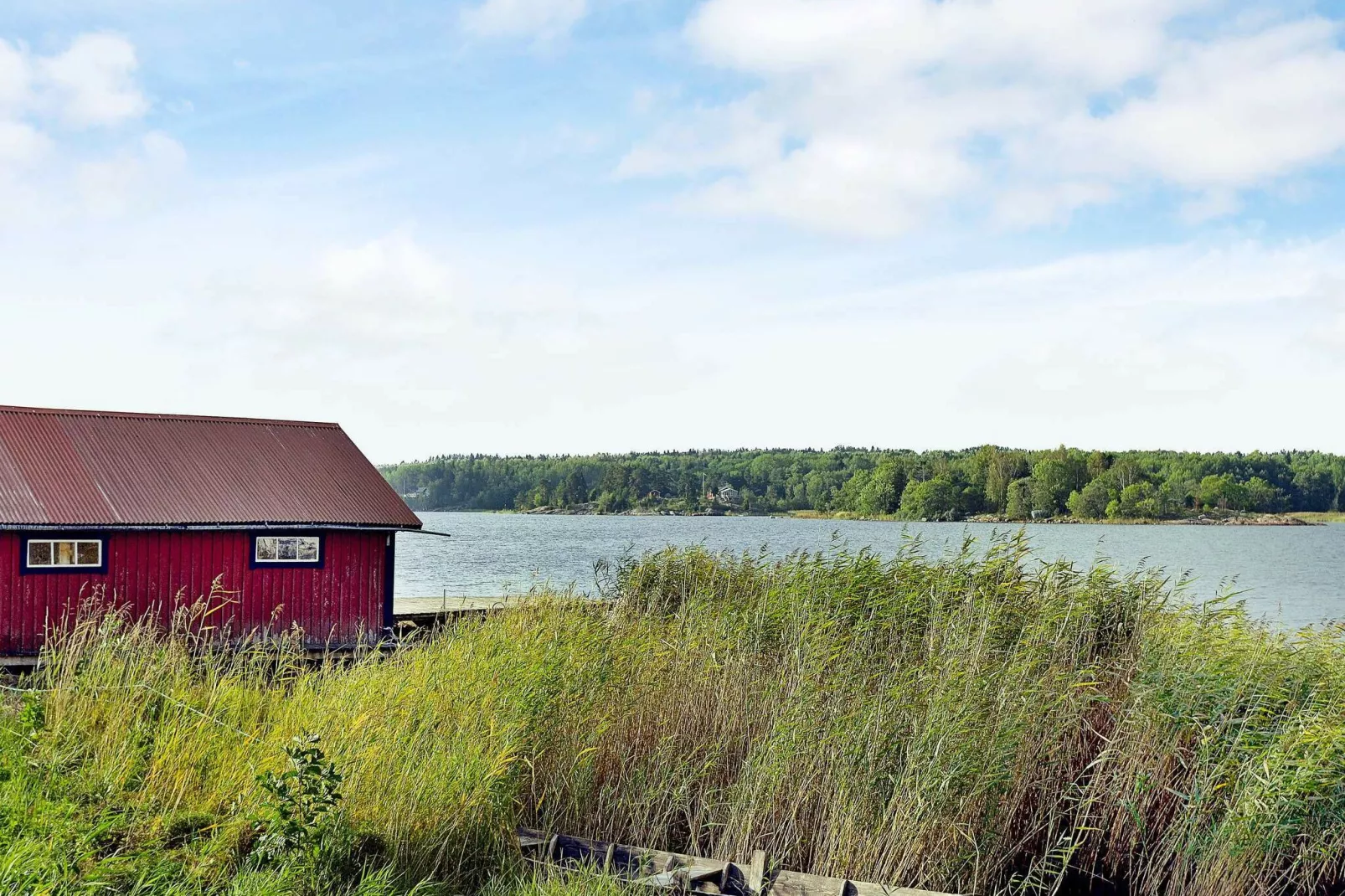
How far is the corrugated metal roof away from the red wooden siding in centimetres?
35

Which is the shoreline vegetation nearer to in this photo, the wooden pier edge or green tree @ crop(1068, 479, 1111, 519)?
green tree @ crop(1068, 479, 1111, 519)

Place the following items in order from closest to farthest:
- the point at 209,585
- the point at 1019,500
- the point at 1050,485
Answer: the point at 209,585, the point at 1019,500, the point at 1050,485

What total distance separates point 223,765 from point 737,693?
4461mm

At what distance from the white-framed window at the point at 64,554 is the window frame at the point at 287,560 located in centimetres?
216

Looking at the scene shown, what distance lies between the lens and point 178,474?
1820 centimetres

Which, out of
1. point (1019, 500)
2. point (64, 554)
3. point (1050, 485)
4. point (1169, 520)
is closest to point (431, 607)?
point (64, 554)

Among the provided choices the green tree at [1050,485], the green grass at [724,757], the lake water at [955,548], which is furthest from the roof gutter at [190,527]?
the green tree at [1050,485]

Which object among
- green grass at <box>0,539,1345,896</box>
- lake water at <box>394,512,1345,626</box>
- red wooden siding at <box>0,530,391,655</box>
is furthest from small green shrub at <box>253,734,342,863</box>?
lake water at <box>394,512,1345,626</box>

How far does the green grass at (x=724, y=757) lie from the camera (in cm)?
732

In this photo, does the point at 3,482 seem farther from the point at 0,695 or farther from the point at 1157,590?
the point at 1157,590

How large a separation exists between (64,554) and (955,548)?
13.7 m

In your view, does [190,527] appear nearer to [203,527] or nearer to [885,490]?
[203,527]

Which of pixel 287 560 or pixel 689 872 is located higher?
pixel 287 560

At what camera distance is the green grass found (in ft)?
24.0
